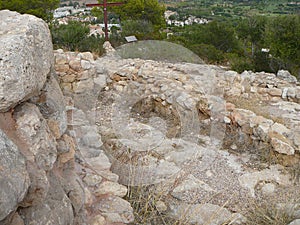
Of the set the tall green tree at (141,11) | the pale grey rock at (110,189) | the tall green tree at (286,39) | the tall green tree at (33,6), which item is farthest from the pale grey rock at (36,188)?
the tall green tree at (141,11)

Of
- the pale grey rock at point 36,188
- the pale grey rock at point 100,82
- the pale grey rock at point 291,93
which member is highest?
the pale grey rock at point 36,188

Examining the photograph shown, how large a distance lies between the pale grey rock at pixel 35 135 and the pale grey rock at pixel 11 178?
319 millimetres

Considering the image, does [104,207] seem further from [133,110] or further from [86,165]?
[133,110]

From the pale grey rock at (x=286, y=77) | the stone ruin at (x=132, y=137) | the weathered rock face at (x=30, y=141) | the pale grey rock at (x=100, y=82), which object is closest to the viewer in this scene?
the weathered rock face at (x=30, y=141)

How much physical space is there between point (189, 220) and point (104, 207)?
0.96 m

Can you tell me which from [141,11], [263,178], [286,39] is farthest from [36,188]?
[141,11]

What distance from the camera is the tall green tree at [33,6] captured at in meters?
15.1

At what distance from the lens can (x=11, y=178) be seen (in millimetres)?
1925

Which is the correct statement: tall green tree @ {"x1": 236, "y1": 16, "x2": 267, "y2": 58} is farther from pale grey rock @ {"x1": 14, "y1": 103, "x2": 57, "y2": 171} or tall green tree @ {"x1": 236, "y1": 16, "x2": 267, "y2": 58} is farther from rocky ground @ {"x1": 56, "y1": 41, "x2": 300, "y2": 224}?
pale grey rock @ {"x1": 14, "y1": 103, "x2": 57, "y2": 171}

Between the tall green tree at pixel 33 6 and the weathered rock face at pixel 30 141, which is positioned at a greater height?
the weathered rock face at pixel 30 141

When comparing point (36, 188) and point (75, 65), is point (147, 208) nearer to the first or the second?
point (36, 188)

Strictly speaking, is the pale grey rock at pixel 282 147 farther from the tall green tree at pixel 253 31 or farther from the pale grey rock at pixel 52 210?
the tall green tree at pixel 253 31

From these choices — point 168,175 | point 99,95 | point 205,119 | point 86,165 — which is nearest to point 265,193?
point 168,175

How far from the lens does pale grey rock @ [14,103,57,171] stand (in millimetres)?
2447
